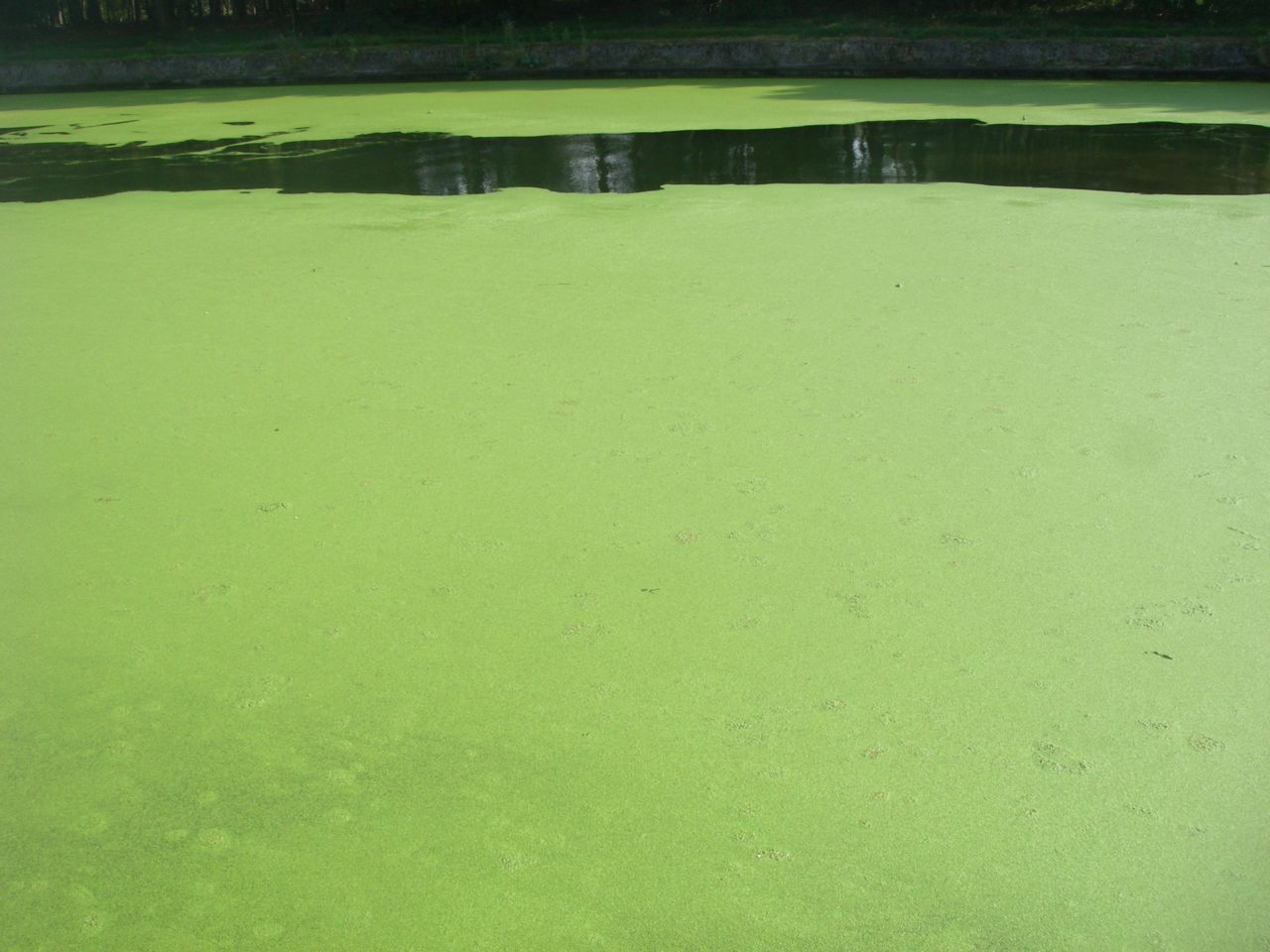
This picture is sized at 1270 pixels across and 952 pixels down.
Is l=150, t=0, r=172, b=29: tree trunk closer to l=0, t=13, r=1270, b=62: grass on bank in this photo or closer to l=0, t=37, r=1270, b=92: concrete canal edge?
l=0, t=13, r=1270, b=62: grass on bank

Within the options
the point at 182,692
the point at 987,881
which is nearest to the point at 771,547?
the point at 987,881

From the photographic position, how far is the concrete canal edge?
27.1 feet

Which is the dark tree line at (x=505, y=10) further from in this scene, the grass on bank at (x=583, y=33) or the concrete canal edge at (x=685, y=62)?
the concrete canal edge at (x=685, y=62)

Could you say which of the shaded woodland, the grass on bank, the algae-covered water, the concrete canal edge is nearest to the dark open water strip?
the algae-covered water

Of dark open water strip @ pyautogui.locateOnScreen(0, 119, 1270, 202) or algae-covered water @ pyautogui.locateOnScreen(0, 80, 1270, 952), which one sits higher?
dark open water strip @ pyautogui.locateOnScreen(0, 119, 1270, 202)

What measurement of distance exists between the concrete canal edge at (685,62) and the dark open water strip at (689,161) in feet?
7.57

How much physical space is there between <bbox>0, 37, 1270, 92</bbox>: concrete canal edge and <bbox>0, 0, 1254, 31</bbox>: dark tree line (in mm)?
1354

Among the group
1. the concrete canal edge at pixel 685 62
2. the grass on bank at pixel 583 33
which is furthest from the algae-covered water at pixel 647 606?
the grass on bank at pixel 583 33

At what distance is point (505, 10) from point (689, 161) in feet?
25.4

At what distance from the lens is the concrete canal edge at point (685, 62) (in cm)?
827

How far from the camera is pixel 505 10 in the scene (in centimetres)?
1256

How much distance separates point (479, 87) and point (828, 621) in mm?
8421

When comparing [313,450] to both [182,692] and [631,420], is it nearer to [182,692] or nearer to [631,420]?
[631,420]

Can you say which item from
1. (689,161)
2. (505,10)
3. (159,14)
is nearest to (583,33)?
(505,10)
